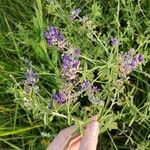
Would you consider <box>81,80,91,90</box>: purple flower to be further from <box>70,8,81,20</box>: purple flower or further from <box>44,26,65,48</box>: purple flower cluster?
<box>70,8,81,20</box>: purple flower

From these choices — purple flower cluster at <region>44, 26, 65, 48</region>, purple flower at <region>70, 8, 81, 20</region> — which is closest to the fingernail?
purple flower cluster at <region>44, 26, 65, 48</region>

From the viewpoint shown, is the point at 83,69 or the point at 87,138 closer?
the point at 87,138

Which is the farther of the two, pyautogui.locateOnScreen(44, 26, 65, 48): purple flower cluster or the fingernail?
pyautogui.locateOnScreen(44, 26, 65, 48): purple flower cluster

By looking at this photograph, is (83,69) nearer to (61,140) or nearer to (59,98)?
(59,98)

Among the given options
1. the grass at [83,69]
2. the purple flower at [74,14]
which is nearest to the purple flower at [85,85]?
the grass at [83,69]

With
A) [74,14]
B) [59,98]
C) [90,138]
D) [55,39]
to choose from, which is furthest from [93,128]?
[74,14]

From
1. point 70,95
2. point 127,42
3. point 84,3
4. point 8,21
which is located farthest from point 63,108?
point 8,21

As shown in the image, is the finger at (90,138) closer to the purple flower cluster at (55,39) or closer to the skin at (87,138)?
the skin at (87,138)
